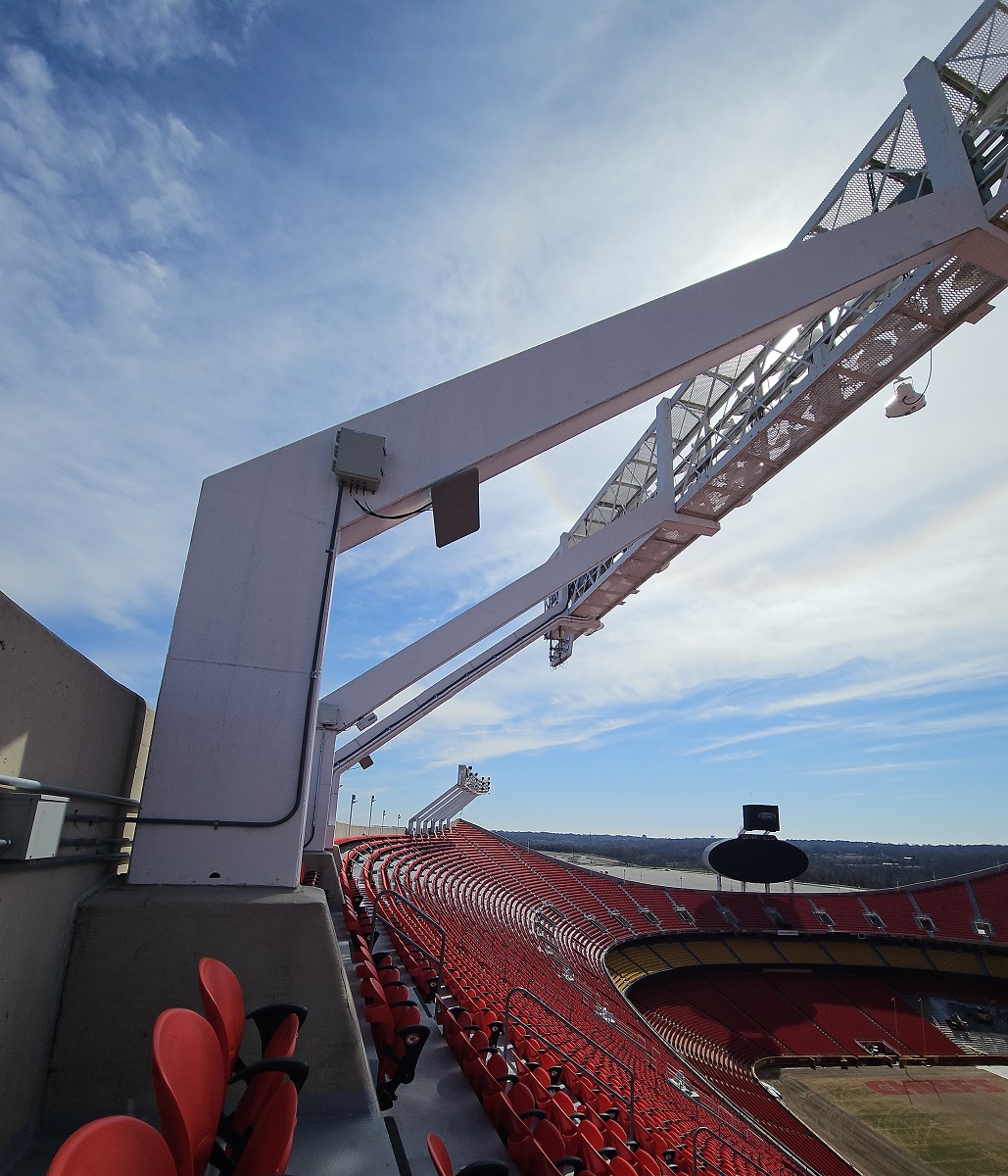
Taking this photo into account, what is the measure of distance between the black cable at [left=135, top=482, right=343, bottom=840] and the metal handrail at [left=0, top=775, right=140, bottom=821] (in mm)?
216

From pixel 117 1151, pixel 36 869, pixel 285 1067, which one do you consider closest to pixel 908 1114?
pixel 285 1067

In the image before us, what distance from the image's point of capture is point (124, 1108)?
2752 mm

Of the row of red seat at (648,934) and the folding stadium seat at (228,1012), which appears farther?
the row of red seat at (648,934)

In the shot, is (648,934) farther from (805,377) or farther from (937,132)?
(937,132)

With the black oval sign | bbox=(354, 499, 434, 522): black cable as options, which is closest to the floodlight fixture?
bbox=(354, 499, 434, 522): black cable

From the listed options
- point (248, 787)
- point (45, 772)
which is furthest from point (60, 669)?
point (248, 787)

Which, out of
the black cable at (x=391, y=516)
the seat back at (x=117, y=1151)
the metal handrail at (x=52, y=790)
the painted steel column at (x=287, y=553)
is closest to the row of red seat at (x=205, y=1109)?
the seat back at (x=117, y=1151)

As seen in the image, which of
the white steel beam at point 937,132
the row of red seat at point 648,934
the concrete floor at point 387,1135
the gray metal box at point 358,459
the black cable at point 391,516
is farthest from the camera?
A: the row of red seat at point 648,934

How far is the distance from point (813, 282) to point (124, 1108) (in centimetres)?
694

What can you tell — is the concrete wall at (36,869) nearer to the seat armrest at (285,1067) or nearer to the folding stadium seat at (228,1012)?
the folding stadium seat at (228,1012)

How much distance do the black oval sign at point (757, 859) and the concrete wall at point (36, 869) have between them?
38.9 meters

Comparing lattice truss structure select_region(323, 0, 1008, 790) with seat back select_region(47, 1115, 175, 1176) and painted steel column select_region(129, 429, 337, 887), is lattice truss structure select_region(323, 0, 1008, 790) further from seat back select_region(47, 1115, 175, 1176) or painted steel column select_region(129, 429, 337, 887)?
seat back select_region(47, 1115, 175, 1176)

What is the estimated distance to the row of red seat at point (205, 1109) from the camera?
3.79 feet

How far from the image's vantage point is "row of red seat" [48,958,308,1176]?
116 centimetres
